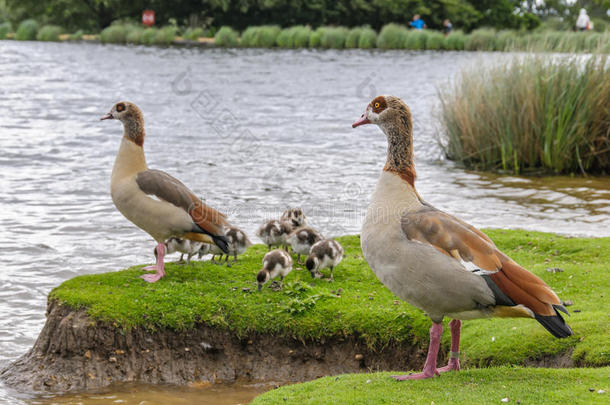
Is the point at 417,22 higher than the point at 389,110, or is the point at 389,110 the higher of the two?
the point at 417,22

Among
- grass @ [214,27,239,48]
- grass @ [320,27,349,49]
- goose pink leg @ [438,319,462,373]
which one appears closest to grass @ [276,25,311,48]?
grass @ [320,27,349,49]

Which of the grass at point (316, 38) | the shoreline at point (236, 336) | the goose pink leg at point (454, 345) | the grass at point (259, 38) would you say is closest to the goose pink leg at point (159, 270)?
the shoreline at point (236, 336)

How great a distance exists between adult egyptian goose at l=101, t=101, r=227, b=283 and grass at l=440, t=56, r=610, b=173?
403 inches

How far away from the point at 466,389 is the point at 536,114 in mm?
12237

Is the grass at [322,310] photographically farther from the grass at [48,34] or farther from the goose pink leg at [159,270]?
the grass at [48,34]

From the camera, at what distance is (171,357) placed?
745 centimetres

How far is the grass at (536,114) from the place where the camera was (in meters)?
16.1

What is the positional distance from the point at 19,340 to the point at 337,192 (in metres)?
9.62

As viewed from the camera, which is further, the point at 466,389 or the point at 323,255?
the point at 323,255

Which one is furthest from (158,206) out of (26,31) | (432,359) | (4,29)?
(4,29)

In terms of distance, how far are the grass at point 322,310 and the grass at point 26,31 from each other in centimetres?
7617

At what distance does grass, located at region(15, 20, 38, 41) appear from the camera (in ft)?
252

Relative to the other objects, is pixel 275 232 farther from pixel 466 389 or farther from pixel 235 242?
pixel 466 389

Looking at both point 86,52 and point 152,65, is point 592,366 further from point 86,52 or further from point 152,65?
point 86,52
